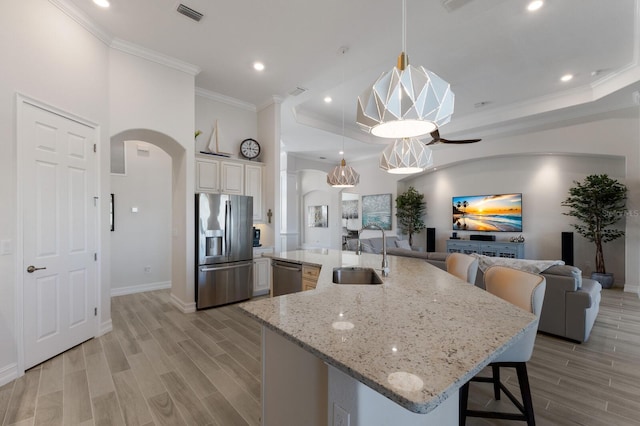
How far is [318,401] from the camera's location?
125cm

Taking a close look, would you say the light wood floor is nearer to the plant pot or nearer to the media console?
the plant pot

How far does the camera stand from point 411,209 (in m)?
8.13

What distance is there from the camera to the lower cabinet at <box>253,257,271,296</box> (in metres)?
4.86

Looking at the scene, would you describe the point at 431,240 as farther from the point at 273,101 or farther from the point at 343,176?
the point at 273,101

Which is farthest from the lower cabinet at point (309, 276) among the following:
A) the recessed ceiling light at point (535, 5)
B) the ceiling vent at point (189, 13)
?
the recessed ceiling light at point (535, 5)

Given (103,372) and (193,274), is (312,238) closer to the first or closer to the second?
(193,274)

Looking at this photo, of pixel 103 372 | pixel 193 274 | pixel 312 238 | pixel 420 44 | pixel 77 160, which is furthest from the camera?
pixel 312 238

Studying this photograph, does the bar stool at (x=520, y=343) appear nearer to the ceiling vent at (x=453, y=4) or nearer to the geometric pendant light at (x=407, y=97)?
the geometric pendant light at (x=407, y=97)

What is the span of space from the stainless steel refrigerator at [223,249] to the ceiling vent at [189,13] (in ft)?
7.16

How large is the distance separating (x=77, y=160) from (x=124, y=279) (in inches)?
107

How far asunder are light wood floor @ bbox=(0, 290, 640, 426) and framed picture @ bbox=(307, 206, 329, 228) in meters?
7.42

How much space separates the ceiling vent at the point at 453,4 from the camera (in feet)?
8.96

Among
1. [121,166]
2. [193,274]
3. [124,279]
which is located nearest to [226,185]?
[193,274]

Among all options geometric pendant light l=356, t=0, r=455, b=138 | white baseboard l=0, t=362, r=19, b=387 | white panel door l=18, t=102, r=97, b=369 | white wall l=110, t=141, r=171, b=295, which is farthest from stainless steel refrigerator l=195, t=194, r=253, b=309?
geometric pendant light l=356, t=0, r=455, b=138
